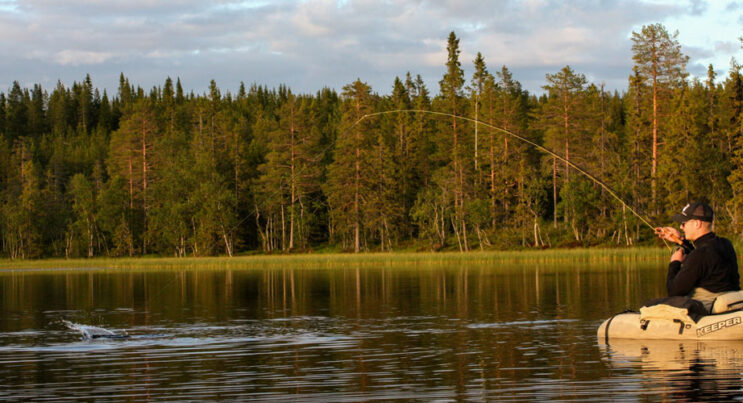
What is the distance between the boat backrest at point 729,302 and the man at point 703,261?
0.40 ft

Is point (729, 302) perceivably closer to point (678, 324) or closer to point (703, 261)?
point (703, 261)

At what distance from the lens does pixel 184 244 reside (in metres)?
85.5

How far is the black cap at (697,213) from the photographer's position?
43.8 ft

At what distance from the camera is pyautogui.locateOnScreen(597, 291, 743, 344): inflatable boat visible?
1363 centimetres

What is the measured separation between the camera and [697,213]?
44.0ft

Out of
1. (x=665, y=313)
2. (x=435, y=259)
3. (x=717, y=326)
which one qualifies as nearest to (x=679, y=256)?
(x=665, y=313)

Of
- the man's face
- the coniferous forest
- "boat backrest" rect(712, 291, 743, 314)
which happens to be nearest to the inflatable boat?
"boat backrest" rect(712, 291, 743, 314)

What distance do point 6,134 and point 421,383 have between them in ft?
511

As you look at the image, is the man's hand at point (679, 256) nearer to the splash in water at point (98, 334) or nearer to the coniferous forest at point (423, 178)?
the splash in water at point (98, 334)

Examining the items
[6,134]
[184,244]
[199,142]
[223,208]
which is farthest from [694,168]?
[6,134]

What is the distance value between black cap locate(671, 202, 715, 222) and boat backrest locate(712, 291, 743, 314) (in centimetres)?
121

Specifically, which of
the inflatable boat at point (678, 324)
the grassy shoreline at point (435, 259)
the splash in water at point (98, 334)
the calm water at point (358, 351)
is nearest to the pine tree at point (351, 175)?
the grassy shoreline at point (435, 259)

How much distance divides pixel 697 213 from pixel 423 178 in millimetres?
79333

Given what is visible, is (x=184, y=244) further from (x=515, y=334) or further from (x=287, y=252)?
(x=515, y=334)
